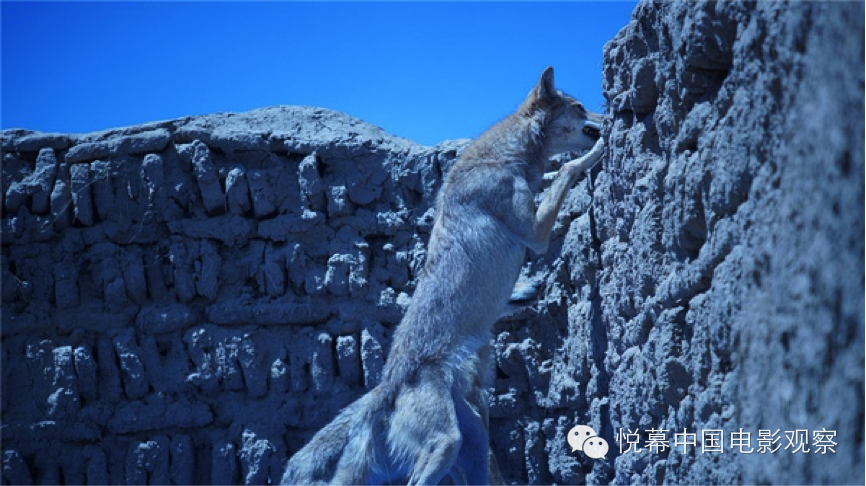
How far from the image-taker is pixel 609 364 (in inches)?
222

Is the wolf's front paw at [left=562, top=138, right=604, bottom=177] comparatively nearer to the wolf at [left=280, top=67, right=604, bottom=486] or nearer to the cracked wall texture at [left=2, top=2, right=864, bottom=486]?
the wolf at [left=280, top=67, right=604, bottom=486]

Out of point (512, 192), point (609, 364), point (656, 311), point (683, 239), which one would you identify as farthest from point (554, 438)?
point (683, 239)

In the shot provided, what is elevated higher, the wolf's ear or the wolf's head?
the wolf's ear

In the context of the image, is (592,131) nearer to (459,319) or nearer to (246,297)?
(459,319)

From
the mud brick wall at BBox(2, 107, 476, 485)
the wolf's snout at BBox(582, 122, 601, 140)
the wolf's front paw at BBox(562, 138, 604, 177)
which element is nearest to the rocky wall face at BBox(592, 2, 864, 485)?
the wolf's front paw at BBox(562, 138, 604, 177)

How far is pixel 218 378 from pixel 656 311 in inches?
178

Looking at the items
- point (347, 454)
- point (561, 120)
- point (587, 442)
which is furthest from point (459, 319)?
point (561, 120)

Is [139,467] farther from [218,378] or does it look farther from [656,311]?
[656,311]

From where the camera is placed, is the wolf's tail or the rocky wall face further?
the wolf's tail

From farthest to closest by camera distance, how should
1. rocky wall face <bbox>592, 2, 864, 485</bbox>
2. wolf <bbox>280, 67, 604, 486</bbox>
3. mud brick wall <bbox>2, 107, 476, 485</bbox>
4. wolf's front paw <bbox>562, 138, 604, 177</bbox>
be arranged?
mud brick wall <bbox>2, 107, 476, 485</bbox>
wolf's front paw <bbox>562, 138, 604, 177</bbox>
wolf <bbox>280, 67, 604, 486</bbox>
rocky wall face <bbox>592, 2, 864, 485</bbox>

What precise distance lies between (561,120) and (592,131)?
25cm

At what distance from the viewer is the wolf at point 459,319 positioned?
5715 mm

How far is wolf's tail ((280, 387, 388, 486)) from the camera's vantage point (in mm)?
5738

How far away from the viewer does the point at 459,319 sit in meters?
5.96
